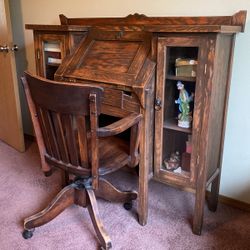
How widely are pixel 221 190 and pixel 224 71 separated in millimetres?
811

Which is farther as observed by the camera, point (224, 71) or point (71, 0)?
point (71, 0)

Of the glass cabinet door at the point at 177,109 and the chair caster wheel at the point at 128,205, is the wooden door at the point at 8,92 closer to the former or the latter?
the chair caster wheel at the point at 128,205

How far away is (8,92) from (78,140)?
4.79 ft

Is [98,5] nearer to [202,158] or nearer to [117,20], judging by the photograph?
[117,20]

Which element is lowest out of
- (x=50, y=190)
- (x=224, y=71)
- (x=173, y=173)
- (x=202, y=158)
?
(x=50, y=190)

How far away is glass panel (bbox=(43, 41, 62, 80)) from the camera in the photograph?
1.93 m

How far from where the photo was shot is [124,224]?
1737 mm

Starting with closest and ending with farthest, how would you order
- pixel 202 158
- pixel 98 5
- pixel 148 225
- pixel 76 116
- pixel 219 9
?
pixel 76 116 → pixel 202 158 → pixel 219 9 → pixel 148 225 → pixel 98 5

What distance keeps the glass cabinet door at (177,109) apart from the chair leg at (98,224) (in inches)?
15.1

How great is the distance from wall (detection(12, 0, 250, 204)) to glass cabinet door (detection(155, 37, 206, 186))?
35 centimetres

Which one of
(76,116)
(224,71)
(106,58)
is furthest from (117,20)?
(76,116)

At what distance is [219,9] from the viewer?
63.1 inches

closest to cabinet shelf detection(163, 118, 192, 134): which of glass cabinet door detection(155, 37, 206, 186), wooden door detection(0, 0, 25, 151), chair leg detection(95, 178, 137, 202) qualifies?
glass cabinet door detection(155, 37, 206, 186)

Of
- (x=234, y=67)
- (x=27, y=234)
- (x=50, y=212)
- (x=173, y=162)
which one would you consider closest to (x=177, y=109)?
(x=173, y=162)
